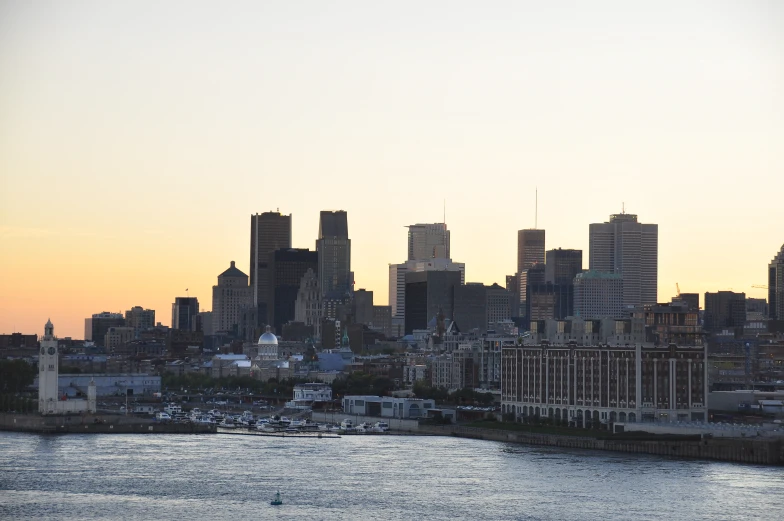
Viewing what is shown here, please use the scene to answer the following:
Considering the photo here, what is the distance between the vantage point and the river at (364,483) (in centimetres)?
9119

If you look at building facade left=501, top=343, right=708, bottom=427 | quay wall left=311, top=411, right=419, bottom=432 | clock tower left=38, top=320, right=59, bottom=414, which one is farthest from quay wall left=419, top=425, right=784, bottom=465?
clock tower left=38, top=320, right=59, bottom=414

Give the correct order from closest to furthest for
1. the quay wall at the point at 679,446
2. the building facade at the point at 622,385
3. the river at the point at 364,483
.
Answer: the river at the point at 364,483 → the quay wall at the point at 679,446 → the building facade at the point at 622,385

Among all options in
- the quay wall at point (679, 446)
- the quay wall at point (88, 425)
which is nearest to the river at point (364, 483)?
the quay wall at point (679, 446)

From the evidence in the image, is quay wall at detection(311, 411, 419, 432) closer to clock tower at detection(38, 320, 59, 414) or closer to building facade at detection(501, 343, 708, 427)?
building facade at detection(501, 343, 708, 427)

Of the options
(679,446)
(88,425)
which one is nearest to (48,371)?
(88,425)

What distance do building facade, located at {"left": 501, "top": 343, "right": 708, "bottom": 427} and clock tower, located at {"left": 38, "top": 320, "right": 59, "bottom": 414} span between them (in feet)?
152

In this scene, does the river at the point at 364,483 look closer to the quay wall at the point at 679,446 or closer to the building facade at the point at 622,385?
the quay wall at the point at 679,446

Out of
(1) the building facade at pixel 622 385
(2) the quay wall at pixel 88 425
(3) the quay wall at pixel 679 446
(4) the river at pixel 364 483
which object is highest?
(1) the building facade at pixel 622 385

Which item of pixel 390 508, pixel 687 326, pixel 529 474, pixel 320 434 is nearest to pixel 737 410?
pixel 687 326

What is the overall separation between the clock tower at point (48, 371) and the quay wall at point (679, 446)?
129 feet

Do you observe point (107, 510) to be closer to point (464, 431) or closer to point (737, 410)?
point (464, 431)

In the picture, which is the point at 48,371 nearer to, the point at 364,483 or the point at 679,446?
the point at 364,483

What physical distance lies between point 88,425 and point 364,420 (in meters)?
30.6

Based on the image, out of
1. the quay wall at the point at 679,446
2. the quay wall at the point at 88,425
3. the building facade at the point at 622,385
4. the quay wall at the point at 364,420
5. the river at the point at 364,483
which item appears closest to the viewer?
the river at the point at 364,483
